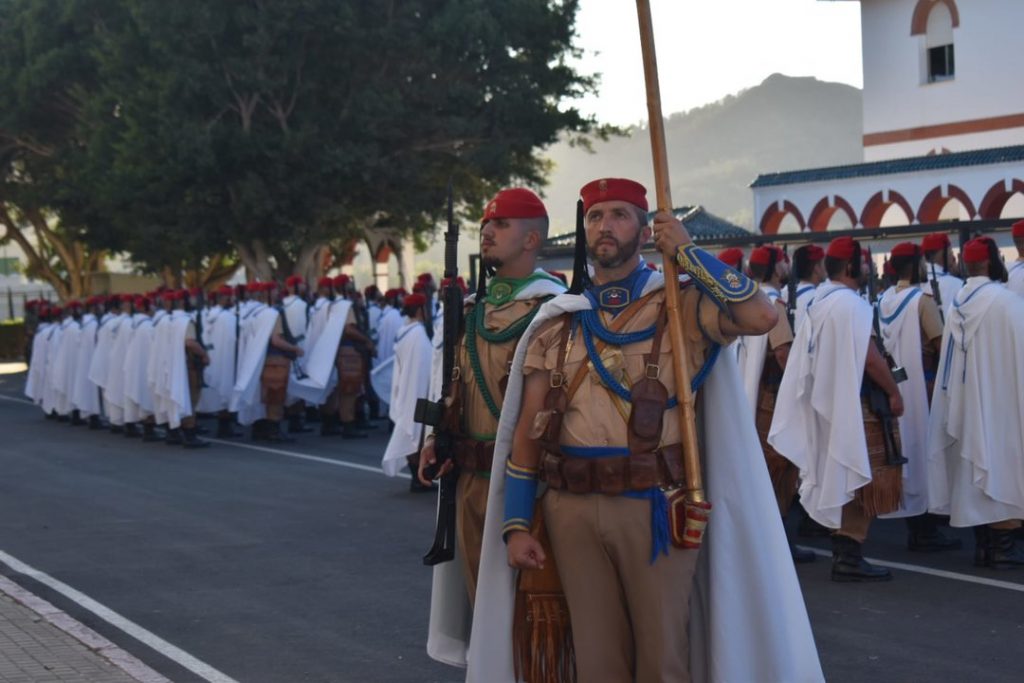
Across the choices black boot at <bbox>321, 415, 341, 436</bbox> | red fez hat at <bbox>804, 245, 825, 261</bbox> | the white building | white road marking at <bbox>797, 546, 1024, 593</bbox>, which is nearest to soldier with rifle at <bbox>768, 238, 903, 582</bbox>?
white road marking at <bbox>797, 546, 1024, 593</bbox>

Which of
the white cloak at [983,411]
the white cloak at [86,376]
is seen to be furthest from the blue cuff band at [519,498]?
the white cloak at [86,376]

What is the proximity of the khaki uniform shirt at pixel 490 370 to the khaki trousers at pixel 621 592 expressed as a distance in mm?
1135

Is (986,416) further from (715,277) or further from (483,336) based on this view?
(715,277)

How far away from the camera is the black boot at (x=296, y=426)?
2106 centimetres

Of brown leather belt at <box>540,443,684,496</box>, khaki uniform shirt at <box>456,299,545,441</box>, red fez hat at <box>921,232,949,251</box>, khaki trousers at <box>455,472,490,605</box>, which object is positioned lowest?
khaki trousers at <box>455,472,490,605</box>

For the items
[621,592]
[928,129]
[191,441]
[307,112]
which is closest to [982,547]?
[621,592]

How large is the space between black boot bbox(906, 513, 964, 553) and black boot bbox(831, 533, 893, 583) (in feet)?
3.81

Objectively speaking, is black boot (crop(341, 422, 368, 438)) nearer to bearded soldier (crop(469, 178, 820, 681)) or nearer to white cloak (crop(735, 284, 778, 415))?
white cloak (crop(735, 284, 778, 415))

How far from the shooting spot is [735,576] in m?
5.12

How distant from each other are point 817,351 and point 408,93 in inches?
1043

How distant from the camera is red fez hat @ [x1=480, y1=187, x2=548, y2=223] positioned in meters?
6.25

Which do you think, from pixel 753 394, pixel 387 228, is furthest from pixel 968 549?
pixel 387 228

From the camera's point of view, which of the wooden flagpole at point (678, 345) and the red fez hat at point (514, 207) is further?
the red fez hat at point (514, 207)

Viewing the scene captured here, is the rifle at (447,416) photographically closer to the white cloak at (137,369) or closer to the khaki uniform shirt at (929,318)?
the khaki uniform shirt at (929,318)
